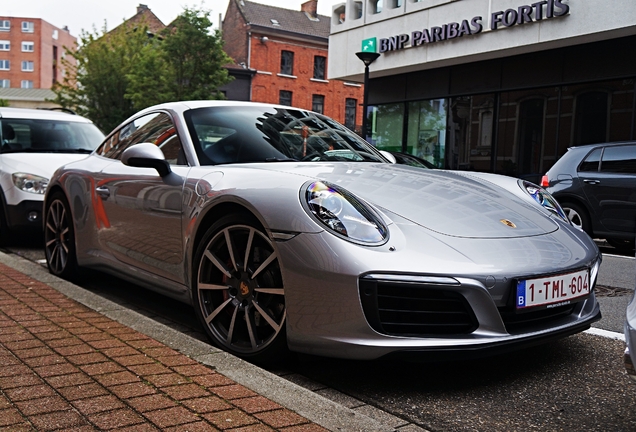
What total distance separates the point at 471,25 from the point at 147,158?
16.0 meters

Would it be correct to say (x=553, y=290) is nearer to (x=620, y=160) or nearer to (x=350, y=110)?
(x=620, y=160)

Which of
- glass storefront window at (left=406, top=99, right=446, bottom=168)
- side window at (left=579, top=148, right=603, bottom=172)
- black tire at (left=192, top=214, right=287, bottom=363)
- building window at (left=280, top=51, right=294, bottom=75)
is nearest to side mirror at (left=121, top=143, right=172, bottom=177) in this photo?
black tire at (left=192, top=214, right=287, bottom=363)

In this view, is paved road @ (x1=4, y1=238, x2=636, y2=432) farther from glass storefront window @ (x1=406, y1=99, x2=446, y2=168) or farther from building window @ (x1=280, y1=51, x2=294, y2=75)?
building window @ (x1=280, y1=51, x2=294, y2=75)

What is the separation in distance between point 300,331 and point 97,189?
2415mm

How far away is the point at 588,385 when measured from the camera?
10.0ft

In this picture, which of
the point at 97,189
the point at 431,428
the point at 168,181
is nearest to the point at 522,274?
the point at 431,428

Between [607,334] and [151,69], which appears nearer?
[607,334]

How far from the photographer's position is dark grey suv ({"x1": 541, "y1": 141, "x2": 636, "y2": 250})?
9.29 m

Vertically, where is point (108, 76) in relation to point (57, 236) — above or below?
above

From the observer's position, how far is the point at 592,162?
385 inches

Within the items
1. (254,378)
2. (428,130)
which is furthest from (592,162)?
(428,130)

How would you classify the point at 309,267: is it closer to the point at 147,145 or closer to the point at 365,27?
the point at 147,145

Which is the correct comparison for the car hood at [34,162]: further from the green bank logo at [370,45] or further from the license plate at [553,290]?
the green bank logo at [370,45]

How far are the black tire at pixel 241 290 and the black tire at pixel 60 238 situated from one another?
1.99 meters
